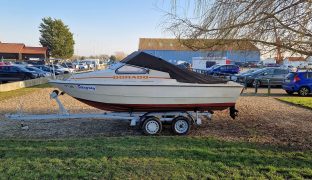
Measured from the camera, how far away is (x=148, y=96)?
23.7 ft

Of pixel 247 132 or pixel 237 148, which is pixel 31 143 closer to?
pixel 237 148

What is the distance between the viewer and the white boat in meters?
7.18

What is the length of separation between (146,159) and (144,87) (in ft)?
7.35

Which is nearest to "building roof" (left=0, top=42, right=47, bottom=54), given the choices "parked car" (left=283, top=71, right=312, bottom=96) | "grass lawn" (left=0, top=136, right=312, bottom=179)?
"parked car" (left=283, top=71, right=312, bottom=96)

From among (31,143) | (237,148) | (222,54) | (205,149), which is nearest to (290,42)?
(222,54)

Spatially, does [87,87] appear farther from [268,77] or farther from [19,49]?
[19,49]

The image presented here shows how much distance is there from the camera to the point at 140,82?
23.6ft

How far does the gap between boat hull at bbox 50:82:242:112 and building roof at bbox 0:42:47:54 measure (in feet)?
218

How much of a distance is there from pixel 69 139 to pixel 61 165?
69.4 inches

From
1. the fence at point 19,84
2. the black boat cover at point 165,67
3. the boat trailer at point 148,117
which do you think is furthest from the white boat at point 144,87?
the fence at point 19,84

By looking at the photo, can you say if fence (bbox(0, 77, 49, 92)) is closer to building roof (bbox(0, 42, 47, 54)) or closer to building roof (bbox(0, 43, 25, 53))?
building roof (bbox(0, 42, 47, 54))

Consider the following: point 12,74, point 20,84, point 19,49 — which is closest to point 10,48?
point 19,49

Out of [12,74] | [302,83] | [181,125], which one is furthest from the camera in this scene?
[12,74]

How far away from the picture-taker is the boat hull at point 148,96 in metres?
7.18
